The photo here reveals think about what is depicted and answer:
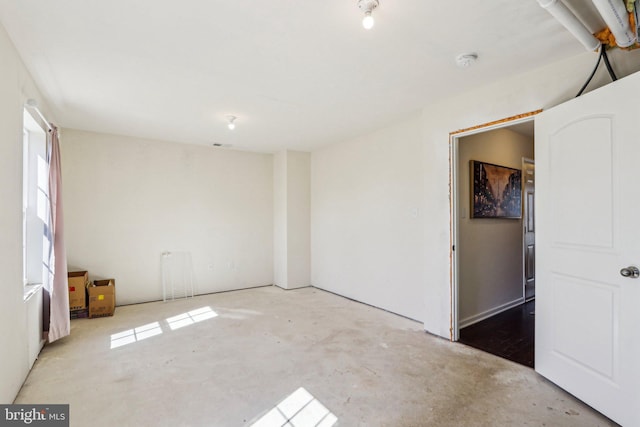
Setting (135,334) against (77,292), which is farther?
(77,292)

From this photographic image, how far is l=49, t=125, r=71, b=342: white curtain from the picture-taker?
3158 mm

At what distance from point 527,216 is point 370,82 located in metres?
3.53

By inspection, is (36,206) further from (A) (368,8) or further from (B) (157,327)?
(A) (368,8)

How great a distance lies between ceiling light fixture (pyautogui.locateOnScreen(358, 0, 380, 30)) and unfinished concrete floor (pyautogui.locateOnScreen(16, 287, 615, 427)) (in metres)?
2.41

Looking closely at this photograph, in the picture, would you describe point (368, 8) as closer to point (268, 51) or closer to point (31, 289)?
point (268, 51)

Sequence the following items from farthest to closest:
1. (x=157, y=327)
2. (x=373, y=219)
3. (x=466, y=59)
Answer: (x=373, y=219) → (x=157, y=327) → (x=466, y=59)

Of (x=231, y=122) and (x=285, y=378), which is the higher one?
(x=231, y=122)

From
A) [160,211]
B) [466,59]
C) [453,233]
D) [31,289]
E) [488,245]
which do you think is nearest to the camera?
[466,59]

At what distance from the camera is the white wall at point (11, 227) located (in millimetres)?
2049

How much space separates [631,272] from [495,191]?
2.39 m

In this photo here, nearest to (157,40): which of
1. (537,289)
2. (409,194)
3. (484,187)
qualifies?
(409,194)

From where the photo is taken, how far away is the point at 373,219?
4.57m

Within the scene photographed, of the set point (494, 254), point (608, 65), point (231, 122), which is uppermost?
point (231, 122)

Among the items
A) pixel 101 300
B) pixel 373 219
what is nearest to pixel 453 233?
pixel 373 219
